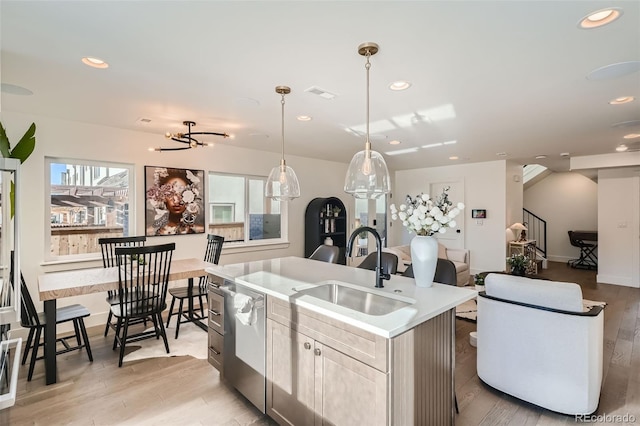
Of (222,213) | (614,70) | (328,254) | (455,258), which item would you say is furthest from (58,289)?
(455,258)

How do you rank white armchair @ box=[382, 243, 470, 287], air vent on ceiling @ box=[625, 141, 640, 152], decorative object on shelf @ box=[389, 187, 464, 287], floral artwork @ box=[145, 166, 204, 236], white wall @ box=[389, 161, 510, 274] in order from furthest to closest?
white wall @ box=[389, 161, 510, 274] < white armchair @ box=[382, 243, 470, 287] < air vent on ceiling @ box=[625, 141, 640, 152] < floral artwork @ box=[145, 166, 204, 236] < decorative object on shelf @ box=[389, 187, 464, 287]

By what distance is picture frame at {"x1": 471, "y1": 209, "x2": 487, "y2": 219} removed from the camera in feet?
22.6

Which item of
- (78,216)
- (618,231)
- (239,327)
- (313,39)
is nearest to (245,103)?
(313,39)

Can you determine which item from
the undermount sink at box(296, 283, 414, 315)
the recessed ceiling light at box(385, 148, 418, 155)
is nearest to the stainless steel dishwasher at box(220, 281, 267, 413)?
the undermount sink at box(296, 283, 414, 315)

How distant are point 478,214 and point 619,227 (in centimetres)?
251

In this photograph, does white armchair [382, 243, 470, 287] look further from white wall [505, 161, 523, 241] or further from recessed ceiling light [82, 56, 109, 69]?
recessed ceiling light [82, 56, 109, 69]

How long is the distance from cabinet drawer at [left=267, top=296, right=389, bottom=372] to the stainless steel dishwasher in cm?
14

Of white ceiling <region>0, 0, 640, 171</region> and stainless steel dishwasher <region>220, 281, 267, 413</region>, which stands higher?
white ceiling <region>0, 0, 640, 171</region>

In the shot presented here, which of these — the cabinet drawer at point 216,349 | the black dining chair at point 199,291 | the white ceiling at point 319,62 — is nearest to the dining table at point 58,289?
the black dining chair at point 199,291

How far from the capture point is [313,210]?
615 centimetres

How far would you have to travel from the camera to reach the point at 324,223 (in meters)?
6.35

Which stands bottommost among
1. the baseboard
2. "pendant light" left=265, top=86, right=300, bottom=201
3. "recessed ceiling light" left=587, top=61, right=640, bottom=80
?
the baseboard

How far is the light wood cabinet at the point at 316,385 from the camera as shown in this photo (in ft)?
4.83

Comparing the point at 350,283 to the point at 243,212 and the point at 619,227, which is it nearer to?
the point at 243,212
